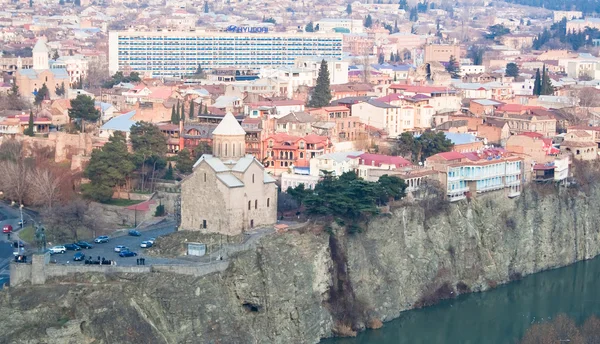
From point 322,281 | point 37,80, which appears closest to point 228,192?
point 322,281

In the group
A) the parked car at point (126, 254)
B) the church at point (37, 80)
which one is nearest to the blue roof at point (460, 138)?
the parked car at point (126, 254)

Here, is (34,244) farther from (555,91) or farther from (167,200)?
(555,91)

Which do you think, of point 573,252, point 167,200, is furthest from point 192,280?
point 573,252

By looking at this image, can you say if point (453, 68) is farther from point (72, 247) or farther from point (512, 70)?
point (72, 247)

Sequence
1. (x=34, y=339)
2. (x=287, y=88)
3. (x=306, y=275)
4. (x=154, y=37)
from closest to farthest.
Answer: (x=34, y=339), (x=306, y=275), (x=287, y=88), (x=154, y=37)

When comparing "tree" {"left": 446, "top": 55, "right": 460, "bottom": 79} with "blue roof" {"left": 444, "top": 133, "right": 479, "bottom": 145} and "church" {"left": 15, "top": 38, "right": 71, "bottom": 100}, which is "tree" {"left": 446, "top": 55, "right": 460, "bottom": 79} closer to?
"church" {"left": 15, "top": 38, "right": 71, "bottom": 100}

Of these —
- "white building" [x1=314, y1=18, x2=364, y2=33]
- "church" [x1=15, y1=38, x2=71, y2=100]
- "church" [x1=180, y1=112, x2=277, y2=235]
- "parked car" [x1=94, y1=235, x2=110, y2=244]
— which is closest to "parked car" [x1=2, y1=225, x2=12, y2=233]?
"parked car" [x1=94, y1=235, x2=110, y2=244]

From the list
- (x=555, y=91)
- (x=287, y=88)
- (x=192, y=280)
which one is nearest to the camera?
(x=192, y=280)

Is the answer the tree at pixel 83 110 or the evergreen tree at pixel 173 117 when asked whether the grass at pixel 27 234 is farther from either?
the tree at pixel 83 110
